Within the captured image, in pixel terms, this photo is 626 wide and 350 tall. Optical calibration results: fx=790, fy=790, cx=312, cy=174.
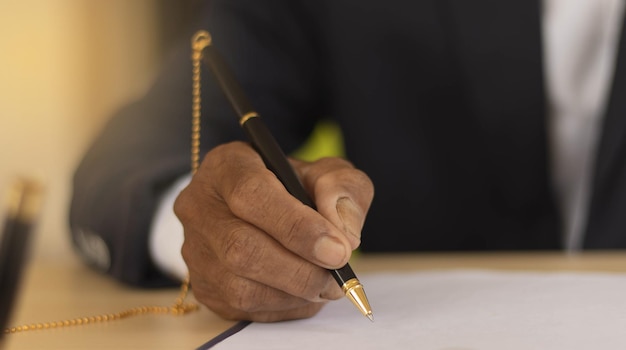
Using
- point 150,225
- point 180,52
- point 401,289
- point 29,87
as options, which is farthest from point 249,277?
point 29,87

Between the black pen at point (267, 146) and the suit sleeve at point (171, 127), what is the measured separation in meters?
0.19

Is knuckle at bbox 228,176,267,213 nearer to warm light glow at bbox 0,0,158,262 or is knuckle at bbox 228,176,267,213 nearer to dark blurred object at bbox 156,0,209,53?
warm light glow at bbox 0,0,158,262

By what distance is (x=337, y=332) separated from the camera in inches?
18.4

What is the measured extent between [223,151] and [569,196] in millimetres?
693

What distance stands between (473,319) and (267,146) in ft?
0.57

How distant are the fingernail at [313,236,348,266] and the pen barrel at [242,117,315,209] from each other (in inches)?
1.5

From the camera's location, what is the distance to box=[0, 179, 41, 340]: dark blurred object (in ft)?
0.63

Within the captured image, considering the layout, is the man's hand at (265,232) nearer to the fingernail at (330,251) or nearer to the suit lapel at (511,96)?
the fingernail at (330,251)

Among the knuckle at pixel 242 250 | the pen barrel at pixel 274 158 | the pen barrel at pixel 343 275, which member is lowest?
the pen barrel at pixel 343 275

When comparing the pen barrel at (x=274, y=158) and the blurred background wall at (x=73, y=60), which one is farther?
the blurred background wall at (x=73, y=60)

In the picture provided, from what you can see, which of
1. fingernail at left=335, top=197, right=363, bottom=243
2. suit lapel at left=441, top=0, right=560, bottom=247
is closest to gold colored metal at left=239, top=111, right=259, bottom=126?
fingernail at left=335, top=197, right=363, bottom=243

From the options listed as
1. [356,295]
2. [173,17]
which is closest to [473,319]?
[356,295]

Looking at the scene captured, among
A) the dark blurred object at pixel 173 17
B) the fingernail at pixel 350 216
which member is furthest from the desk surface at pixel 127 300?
the dark blurred object at pixel 173 17

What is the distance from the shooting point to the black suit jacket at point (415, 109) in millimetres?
972
